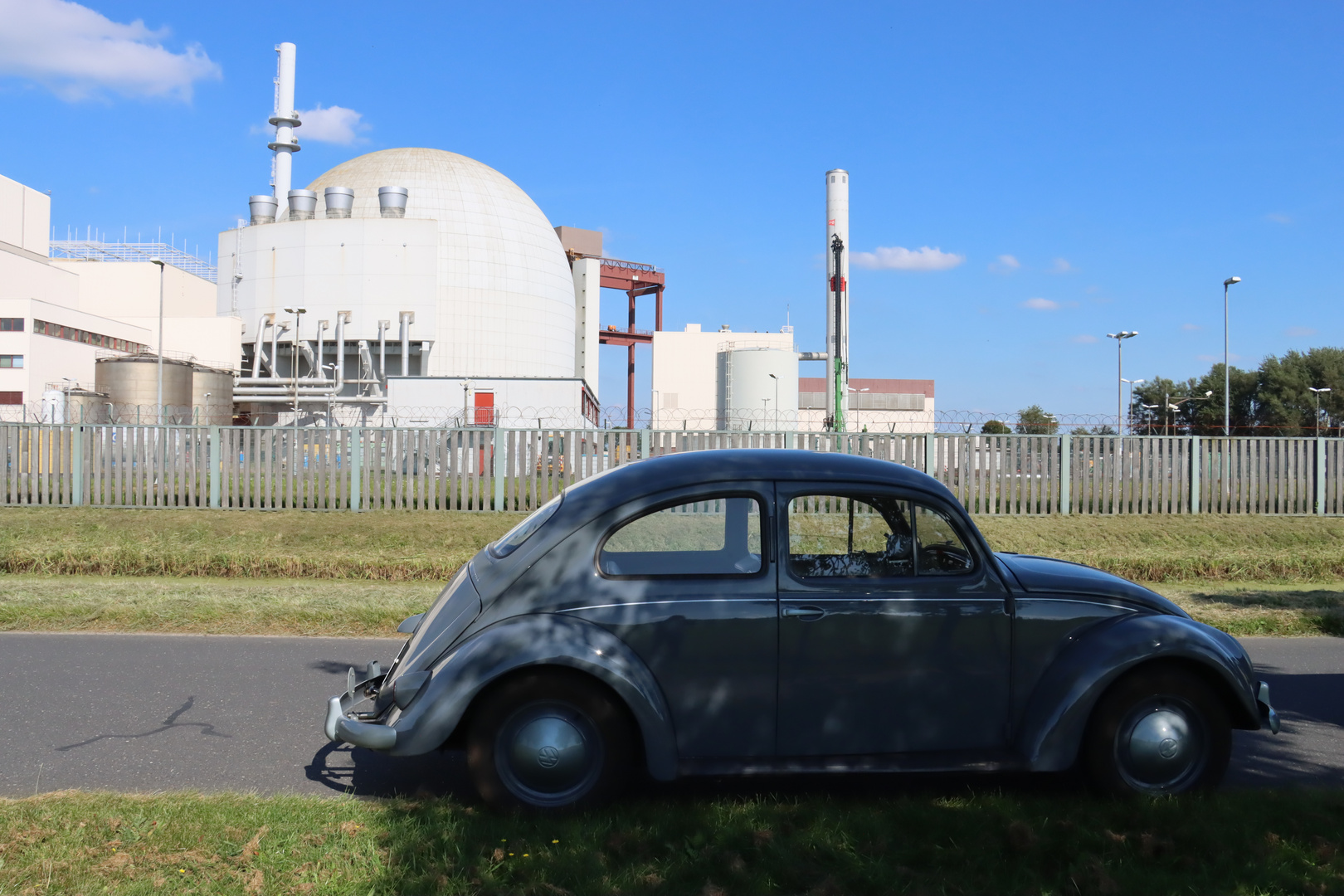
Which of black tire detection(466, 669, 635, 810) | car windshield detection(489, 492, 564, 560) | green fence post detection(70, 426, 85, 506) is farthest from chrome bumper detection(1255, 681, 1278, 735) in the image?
green fence post detection(70, 426, 85, 506)

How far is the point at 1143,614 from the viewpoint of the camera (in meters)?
4.55

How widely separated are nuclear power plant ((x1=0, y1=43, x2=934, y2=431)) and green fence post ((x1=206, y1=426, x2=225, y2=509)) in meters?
20.0


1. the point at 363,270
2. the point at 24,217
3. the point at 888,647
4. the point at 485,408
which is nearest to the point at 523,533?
the point at 888,647

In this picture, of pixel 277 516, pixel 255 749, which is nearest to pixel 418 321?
pixel 277 516

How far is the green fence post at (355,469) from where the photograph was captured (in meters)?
17.0

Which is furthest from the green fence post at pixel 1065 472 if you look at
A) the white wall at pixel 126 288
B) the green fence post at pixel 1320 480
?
the white wall at pixel 126 288

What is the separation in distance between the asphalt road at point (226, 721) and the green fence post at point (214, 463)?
28.5ft

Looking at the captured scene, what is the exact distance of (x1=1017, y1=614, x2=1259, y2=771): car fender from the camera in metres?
4.32

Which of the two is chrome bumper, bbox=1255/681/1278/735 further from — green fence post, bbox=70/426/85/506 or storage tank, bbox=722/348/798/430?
storage tank, bbox=722/348/798/430

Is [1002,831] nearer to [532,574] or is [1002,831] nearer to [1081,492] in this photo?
[532,574]

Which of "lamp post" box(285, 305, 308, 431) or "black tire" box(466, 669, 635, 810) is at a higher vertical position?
"lamp post" box(285, 305, 308, 431)

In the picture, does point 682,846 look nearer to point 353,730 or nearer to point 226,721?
point 353,730

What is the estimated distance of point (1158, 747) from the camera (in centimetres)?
442

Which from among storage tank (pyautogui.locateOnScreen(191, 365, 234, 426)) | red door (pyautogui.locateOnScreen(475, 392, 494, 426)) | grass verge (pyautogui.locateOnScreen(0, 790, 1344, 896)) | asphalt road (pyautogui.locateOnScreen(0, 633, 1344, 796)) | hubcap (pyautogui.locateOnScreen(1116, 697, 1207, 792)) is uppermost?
storage tank (pyautogui.locateOnScreen(191, 365, 234, 426))
